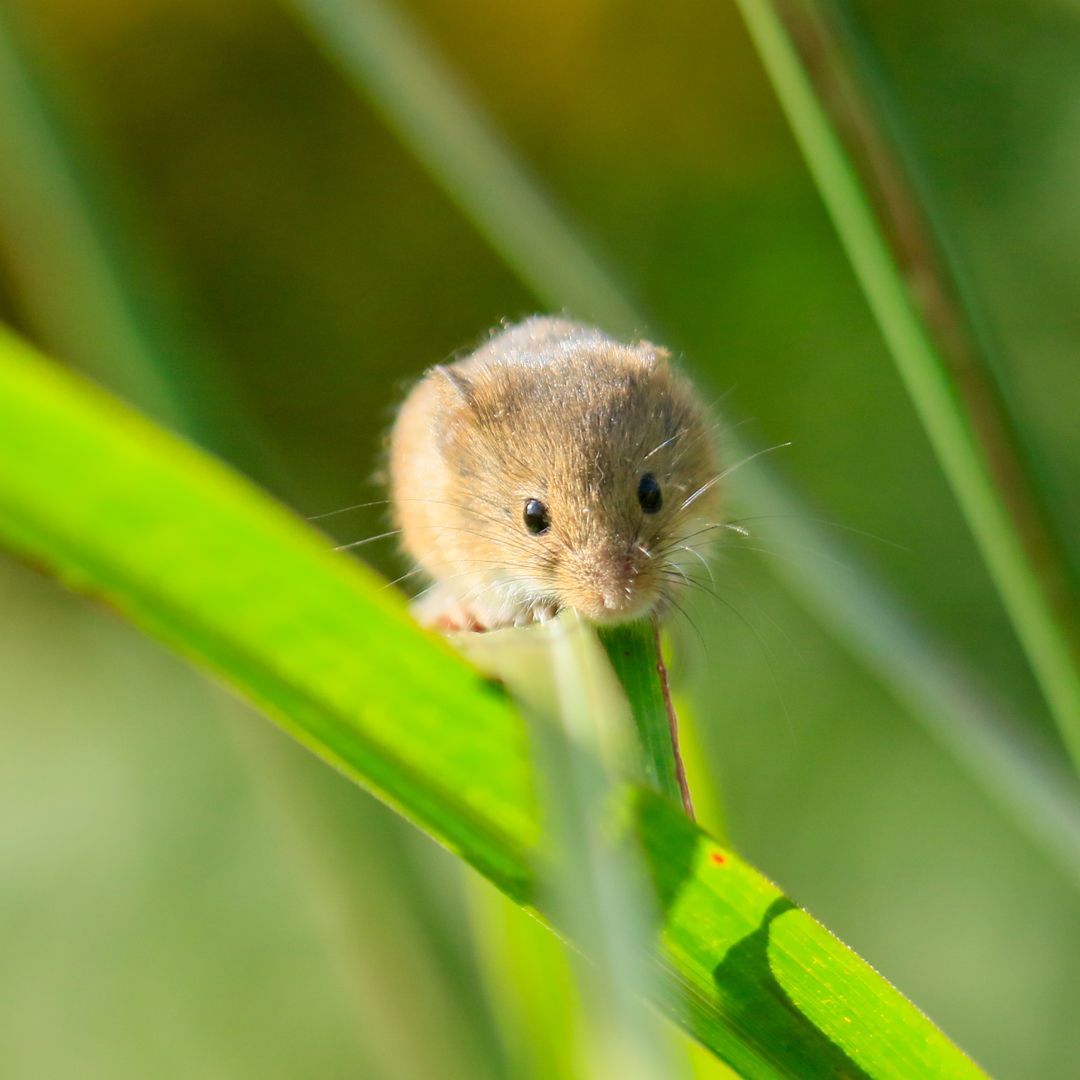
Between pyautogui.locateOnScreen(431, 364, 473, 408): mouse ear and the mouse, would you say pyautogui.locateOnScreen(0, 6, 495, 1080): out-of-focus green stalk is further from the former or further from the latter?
pyautogui.locateOnScreen(431, 364, 473, 408): mouse ear

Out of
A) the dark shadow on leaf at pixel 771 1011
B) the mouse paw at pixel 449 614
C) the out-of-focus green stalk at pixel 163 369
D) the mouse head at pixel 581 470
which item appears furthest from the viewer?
the mouse paw at pixel 449 614

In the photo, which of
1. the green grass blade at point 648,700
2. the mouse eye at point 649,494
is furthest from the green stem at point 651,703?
the mouse eye at point 649,494

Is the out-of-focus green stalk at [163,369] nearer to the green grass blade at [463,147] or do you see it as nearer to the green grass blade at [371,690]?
the green grass blade at [463,147]

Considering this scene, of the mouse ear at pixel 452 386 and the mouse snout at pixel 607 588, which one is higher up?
the mouse ear at pixel 452 386

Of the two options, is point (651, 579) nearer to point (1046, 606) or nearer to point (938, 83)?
point (1046, 606)

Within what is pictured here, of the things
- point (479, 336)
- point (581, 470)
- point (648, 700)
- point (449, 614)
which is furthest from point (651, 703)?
point (479, 336)

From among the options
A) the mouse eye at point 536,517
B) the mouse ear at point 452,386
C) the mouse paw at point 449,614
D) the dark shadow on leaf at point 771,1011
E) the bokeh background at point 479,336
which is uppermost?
the bokeh background at point 479,336

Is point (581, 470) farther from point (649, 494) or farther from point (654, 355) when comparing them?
point (654, 355)

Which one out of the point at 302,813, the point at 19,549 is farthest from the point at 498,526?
the point at 19,549
